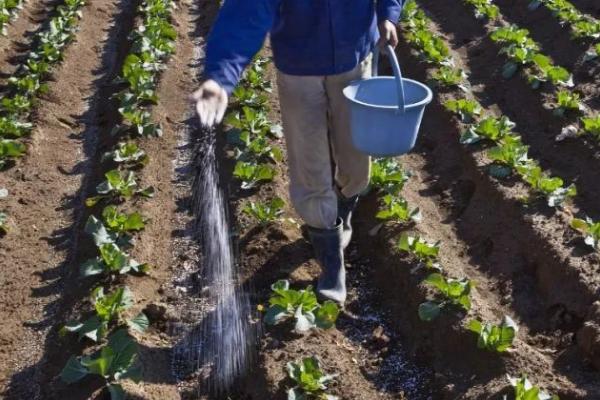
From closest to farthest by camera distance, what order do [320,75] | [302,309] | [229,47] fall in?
[229,47] → [320,75] → [302,309]

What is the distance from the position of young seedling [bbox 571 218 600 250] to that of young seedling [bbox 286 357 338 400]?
68.2 inches

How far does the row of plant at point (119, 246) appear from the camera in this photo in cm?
383

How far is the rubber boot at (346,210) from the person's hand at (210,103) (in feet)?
6.10

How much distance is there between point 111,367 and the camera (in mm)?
3828

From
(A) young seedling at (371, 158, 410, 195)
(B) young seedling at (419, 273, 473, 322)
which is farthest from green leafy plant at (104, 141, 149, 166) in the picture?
(B) young seedling at (419, 273, 473, 322)

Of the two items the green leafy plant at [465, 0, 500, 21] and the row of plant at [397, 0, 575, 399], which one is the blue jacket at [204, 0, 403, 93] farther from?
the green leafy plant at [465, 0, 500, 21]

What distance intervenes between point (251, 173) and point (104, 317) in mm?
1781

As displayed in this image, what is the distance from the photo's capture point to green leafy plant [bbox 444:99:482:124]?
21.5 ft

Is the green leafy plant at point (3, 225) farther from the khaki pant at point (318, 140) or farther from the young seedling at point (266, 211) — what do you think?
the khaki pant at point (318, 140)

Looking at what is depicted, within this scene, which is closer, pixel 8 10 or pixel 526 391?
pixel 526 391

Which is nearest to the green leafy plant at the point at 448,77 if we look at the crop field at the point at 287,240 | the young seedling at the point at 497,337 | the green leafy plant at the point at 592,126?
the crop field at the point at 287,240

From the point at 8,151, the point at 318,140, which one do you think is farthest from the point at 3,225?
the point at 318,140

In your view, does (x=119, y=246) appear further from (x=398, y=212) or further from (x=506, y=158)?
(x=506, y=158)

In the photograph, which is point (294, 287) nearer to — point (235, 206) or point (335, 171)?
point (335, 171)
